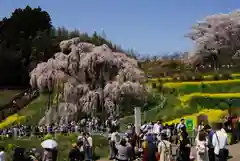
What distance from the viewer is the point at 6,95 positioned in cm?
6088

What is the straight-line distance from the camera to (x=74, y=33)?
70250 millimetres

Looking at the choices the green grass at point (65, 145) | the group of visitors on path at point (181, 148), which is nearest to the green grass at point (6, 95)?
the green grass at point (65, 145)

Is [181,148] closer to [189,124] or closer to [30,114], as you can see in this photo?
[189,124]

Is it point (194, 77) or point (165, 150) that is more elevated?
point (194, 77)

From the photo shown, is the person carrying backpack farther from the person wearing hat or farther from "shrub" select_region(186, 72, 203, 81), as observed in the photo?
"shrub" select_region(186, 72, 203, 81)

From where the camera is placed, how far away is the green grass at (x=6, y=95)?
57.9 meters

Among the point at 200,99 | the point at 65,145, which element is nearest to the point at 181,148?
the point at 65,145

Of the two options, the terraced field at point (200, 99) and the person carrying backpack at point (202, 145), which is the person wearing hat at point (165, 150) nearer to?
the person carrying backpack at point (202, 145)

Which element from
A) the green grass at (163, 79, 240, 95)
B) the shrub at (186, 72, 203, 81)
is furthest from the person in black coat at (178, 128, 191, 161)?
the shrub at (186, 72, 203, 81)

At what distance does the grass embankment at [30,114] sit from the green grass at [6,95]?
7.71 m

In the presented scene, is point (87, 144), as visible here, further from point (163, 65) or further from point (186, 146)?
point (163, 65)

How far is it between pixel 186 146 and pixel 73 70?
22.3 meters

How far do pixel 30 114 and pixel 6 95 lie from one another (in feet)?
50.5

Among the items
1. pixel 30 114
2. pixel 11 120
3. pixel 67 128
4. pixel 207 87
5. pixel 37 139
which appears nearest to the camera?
pixel 37 139
